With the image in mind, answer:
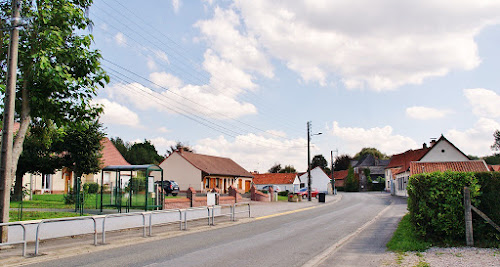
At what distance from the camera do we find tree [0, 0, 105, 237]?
494 inches

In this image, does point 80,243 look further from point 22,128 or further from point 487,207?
point 487,207

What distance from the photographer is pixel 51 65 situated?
13.0 metres

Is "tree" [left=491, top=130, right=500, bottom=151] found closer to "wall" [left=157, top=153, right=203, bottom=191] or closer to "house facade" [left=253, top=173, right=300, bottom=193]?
"house facade" [left=253, top=173, right=300, bottom=193]

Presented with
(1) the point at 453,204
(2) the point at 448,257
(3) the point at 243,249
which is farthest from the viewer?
(3) the point at 243,249

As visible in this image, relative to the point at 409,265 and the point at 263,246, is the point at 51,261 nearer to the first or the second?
the point at 263,246

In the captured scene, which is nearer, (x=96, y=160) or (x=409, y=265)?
(x=409, y=265)

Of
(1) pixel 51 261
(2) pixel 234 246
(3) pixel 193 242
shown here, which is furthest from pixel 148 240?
(1) pixel 51 261

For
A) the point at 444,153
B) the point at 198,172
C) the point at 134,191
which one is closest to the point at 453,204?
the point at 134,191

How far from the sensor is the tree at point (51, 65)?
1255 cm

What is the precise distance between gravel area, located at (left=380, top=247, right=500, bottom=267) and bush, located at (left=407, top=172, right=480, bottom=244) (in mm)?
674

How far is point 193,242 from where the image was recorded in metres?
13.6

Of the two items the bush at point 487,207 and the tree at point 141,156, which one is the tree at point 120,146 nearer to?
the tree at point 141,156

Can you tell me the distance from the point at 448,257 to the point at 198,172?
42256 mm

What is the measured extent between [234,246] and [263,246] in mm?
879
